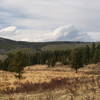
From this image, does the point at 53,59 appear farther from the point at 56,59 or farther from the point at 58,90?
the point at 58,90

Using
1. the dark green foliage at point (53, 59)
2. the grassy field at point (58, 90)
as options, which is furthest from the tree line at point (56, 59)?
the grassy field at point (58, 90)

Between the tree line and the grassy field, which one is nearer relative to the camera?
the grassy field

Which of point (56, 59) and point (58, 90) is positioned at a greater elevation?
point (58, 90)

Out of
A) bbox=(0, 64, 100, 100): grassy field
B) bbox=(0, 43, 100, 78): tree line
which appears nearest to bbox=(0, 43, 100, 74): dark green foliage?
bbox=(0, 43, 100, 78): tree line

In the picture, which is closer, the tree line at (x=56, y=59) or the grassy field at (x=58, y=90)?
the grassy field at (x=58, y=90)

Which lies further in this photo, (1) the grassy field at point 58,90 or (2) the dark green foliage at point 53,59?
(2) the dark green foliage at point 53,59

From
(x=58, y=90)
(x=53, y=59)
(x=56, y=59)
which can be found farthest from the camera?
(x=56, y=59)

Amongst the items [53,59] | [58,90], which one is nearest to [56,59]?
[53,59]

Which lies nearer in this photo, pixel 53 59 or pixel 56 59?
pixel 53 59

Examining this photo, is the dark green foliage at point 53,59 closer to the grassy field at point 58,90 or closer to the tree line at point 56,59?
the tree line at point 56,59

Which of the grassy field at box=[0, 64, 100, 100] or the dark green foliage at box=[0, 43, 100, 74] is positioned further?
the dark green foliage at box=[0, 43, 100, 74]

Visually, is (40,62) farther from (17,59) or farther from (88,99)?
(88,99)

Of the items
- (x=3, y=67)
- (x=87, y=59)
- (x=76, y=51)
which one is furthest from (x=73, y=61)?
(x=87, y=59)

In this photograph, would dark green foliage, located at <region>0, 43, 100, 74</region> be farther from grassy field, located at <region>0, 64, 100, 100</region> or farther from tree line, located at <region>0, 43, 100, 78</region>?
grassy field, located at <region>0, 64, 100, 100</region>
